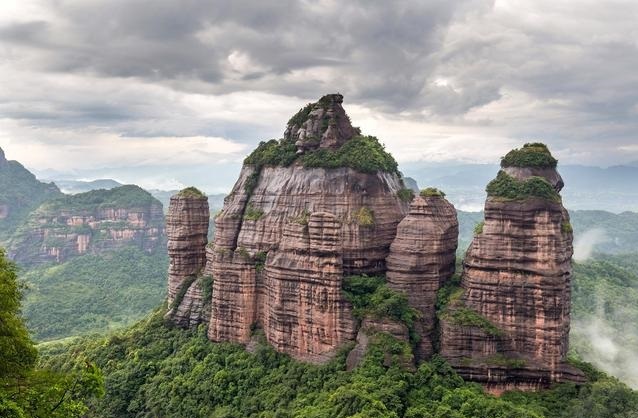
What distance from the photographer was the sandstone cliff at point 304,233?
43688 mm

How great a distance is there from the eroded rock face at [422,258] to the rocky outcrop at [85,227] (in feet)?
447

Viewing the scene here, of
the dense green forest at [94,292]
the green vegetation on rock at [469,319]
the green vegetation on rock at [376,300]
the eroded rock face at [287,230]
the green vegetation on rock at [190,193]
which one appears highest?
the green vegetation on rock at [190,193]

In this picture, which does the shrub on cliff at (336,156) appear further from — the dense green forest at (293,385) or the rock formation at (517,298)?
the rock formation at (517,298)

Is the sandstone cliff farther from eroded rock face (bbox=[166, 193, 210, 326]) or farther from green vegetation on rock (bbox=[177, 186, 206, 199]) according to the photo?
eroded rock face (bbox=[166, 193, 210, 326])

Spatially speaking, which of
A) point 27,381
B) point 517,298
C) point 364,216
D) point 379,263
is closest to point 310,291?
point 379,263

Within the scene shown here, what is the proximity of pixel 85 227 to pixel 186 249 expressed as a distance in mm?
119631

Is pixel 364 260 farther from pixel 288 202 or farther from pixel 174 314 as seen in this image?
pixel 174 314

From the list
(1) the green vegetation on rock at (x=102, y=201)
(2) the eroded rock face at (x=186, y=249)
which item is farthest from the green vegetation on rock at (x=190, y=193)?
(1) the green vegetation on rock at (x=102, y=201)

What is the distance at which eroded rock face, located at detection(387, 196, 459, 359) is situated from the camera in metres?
44.2

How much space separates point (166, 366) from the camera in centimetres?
5088

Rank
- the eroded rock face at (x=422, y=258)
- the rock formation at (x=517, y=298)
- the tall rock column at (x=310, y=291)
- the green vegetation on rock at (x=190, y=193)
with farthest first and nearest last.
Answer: the green vegetation on rock at (x=190, y=193) < the eroded rock face at (x=422, y=258) < the tall rock column at (x=310, y=291) < the rock formation at (x=517, y=298)

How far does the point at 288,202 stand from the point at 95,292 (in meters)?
109

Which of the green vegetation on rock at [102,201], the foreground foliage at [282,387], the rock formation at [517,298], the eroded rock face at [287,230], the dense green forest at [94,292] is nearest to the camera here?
the foreground foliage at [282,387]

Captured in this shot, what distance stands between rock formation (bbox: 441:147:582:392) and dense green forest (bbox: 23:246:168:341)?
9509 centimetres
